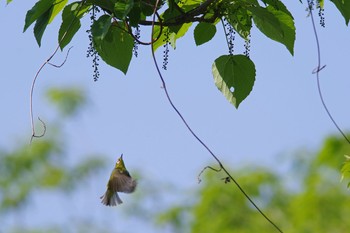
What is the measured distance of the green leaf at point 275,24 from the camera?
1723 mm

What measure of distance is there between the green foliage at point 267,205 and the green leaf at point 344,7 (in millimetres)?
8088

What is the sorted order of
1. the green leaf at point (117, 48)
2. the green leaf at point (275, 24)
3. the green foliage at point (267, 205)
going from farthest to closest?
the green foliage at point (267, 205) → the green leaf at point (117, 48) → the green leaf at point (275, 24)

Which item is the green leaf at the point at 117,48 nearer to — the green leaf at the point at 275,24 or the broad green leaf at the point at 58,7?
the broad green leaf at the point at 58,7

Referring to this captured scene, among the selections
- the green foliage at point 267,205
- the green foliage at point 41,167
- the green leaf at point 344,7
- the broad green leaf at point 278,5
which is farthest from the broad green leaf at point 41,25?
the green foliage at point 41,167

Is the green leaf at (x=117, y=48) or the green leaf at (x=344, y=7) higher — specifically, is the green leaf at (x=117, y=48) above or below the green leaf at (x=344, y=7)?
above

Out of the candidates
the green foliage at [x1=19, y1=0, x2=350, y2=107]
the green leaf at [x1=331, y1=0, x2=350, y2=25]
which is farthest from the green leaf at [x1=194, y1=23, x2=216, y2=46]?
the green leaf at [x1=331, y1=0, x2=350, y2=25]

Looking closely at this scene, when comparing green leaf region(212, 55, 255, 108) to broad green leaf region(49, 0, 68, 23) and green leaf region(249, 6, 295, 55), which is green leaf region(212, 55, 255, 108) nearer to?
green leaf region(249, 6, 295, 55)

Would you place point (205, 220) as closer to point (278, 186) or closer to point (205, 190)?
point (205, 190)

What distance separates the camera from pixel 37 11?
1732 millimetres

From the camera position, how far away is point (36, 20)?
5.80ft

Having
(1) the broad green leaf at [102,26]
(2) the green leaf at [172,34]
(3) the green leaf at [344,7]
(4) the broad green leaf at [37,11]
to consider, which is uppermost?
(4) the broad green leaf at [37,11]

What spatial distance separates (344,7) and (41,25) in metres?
0.56

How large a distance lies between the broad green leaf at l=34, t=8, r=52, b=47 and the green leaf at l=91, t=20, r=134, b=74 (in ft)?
0.40

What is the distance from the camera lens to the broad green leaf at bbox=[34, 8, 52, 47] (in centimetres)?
173
